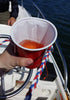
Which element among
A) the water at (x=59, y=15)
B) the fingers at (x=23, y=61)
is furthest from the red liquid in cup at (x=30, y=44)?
the water at (x=59, y=15)

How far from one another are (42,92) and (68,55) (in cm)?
308

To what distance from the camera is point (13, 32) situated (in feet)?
2.97

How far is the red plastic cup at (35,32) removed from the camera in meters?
0.91

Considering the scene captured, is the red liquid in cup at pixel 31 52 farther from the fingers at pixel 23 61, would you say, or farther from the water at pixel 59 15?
the water at pixel 59 15

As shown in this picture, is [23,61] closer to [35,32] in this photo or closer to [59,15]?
[35,32]

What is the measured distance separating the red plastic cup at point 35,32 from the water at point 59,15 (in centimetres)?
355

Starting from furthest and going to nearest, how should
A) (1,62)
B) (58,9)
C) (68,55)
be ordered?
(58,9) < (68,55) < (1,62)

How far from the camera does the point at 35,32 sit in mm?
1062

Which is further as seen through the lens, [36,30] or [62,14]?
[62,14]

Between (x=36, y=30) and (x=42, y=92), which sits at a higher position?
(x=36, y=30)

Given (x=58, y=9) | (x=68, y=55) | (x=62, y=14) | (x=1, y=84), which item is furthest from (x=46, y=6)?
(x=1, y=84)

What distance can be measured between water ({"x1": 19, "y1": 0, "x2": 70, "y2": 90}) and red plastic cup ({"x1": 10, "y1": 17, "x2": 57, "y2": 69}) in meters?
3.55

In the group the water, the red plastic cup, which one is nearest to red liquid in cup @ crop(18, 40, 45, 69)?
the red plastic cup

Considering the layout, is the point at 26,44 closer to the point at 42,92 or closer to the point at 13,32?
the point at 13,32
